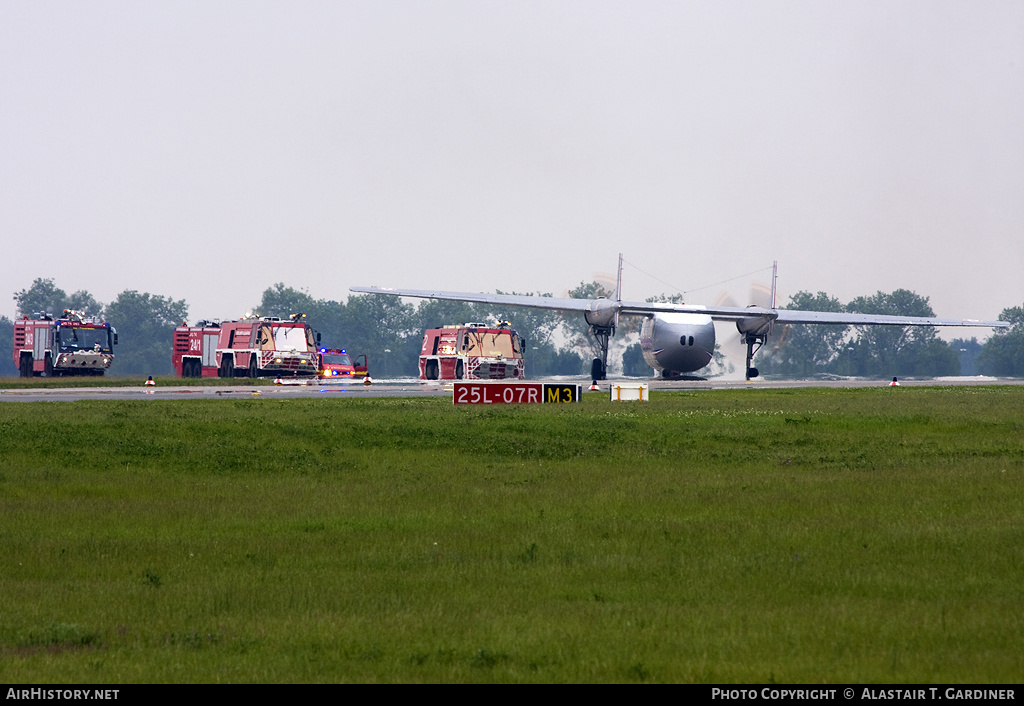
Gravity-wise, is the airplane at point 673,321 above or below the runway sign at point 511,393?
above

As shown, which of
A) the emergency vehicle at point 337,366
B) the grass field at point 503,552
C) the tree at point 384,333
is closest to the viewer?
the grass field at point 503,552

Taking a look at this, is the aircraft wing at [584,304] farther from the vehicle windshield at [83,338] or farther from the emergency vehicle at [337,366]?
the vehicle windshield at [83,338]

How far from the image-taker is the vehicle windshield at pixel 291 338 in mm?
58938

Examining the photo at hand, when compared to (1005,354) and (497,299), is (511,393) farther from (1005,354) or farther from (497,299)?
(1005,354)

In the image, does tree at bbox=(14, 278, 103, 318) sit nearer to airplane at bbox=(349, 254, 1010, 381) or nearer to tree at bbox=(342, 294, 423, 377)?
tree at bbox=(342, 294, 423, 377)

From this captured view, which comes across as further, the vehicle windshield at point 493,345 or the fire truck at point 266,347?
the vehicle windshield at point 493,345

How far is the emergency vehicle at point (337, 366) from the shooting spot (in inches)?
2441

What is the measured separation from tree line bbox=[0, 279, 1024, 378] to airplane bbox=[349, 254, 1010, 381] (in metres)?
48.9

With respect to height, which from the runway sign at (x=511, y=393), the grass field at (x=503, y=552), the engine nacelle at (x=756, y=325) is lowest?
the grass field at (x=503, y=552)

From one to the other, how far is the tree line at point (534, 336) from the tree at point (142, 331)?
159 millimetres

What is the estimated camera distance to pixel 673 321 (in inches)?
2222

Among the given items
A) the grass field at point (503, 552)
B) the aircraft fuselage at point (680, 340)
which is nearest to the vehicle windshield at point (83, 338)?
the aircraft fuselage at point (680, 340)

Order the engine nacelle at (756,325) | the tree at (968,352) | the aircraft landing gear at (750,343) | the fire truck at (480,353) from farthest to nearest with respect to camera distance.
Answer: the tree at (968,352) → the aircraft landing gear at (750,343) → the fire truck at (480,353) → the engine nacelle at (756,325)

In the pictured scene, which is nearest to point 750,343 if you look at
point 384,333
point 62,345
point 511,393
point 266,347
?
point 266,347
